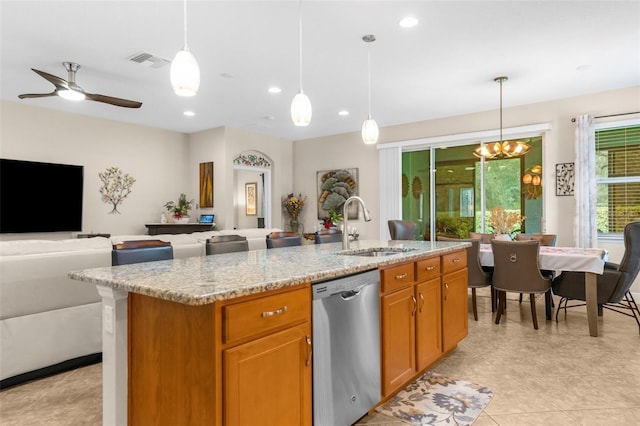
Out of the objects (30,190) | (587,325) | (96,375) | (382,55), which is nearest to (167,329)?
(96,375)

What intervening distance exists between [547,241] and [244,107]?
14.9 ft

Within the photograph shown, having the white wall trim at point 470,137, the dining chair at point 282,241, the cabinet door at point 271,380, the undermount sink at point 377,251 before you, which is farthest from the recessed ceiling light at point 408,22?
the white wall trim at point 470,137

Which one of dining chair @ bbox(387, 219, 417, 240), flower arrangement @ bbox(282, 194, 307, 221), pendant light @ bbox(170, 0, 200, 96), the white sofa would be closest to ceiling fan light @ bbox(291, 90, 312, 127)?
pendant light @ bbox(170, 0, 200, 96)

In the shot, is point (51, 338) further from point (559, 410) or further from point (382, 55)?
point (382, 55)

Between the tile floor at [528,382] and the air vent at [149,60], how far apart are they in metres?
2.94

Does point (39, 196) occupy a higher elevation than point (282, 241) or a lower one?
higher

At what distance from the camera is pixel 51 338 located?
8.79 feet

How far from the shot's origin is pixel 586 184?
5324 millimetres

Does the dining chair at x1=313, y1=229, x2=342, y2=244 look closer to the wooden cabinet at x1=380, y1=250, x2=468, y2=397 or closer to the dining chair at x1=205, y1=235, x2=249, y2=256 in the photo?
the dining chair at x1=205, y1=235, x2=249, y2=256

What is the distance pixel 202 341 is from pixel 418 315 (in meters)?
1.55

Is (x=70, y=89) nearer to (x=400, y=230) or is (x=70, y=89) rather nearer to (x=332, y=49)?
(x=332, y=49)

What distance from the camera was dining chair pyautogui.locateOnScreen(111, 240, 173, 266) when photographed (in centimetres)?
225

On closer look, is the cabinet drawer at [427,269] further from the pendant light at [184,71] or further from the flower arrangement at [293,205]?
the flower arrangement at [293,205]

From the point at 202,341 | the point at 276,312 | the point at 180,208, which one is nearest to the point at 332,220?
the point at 180,208
